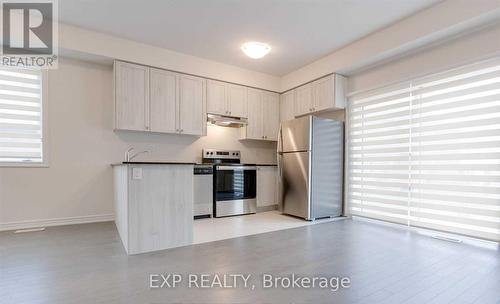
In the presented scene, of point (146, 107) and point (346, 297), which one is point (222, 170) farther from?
point (346, 297)

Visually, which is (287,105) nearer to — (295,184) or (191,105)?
(295,184)

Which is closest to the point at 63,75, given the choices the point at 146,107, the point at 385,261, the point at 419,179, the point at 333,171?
the point at 146,107

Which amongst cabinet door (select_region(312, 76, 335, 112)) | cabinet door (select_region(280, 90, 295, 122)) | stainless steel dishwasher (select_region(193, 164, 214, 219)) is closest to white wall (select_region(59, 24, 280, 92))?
cabinet door (select_region(280, 90, 295, 122))

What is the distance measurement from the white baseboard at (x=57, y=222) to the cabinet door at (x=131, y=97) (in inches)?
59.1

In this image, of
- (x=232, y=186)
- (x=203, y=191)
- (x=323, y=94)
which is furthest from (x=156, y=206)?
(x=323, y=94)

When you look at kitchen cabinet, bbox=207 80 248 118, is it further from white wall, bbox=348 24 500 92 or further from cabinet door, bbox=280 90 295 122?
white wall, bbox=348 24 500 92

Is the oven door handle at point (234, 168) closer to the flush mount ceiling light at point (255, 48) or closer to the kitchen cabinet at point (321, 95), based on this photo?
the kitchen cabinet at point (321, 95)

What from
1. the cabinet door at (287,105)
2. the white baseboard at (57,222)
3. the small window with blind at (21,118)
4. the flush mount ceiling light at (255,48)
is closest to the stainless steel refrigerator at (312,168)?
the cabinet door at (287,105)

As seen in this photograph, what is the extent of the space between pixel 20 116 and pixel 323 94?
4770mm

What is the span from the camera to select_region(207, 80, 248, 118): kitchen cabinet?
469 cm

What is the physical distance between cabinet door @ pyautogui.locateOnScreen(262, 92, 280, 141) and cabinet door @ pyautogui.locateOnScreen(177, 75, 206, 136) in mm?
1400

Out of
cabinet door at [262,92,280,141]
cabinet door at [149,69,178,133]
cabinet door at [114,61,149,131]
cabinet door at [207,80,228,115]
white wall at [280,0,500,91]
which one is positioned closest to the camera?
white wall at [280,0,500,91]

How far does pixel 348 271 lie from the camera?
2.13m

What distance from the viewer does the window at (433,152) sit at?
284cm
